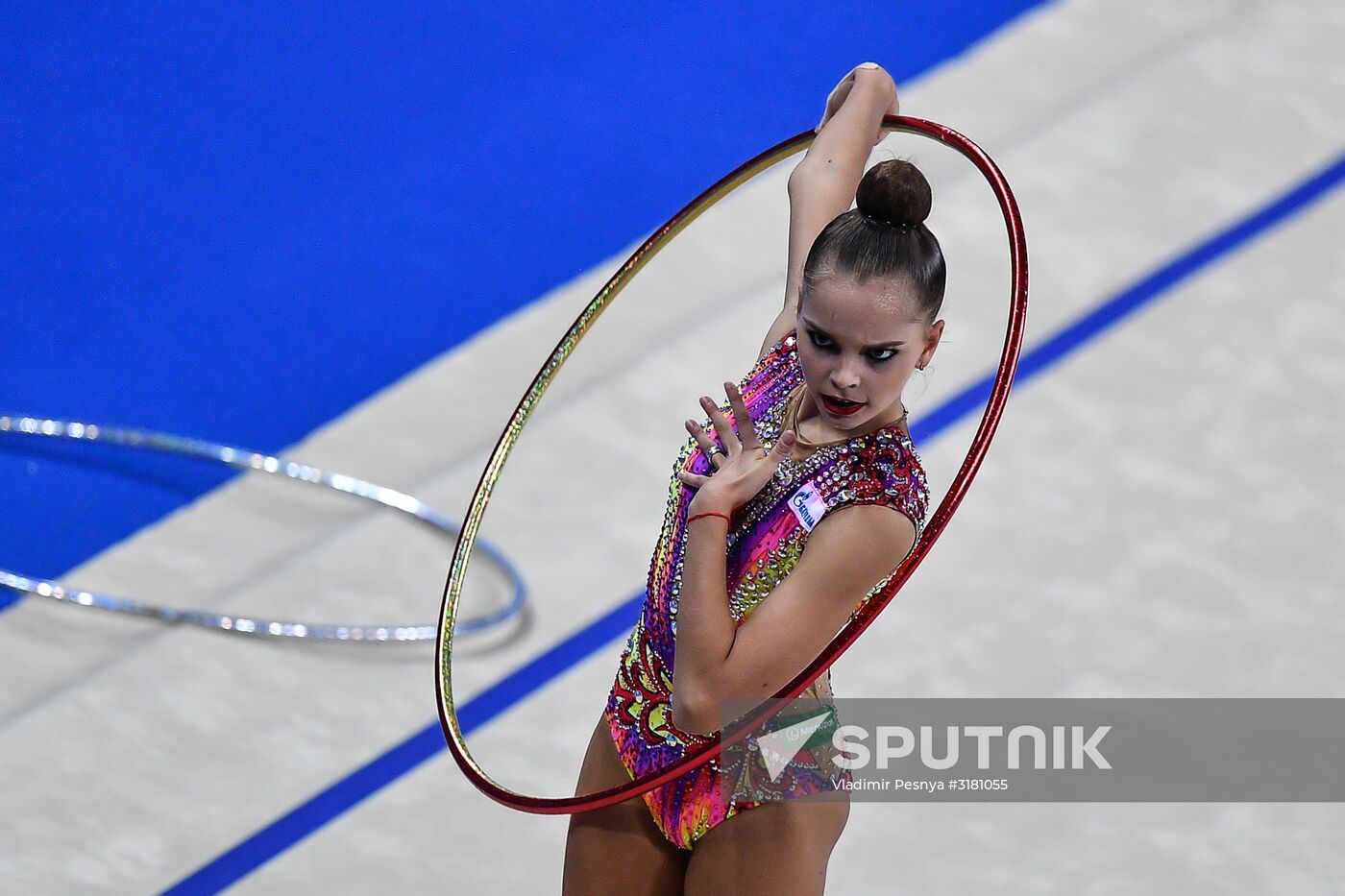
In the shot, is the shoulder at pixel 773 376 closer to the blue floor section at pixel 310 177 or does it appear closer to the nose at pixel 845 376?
the nose at pixel 845 376

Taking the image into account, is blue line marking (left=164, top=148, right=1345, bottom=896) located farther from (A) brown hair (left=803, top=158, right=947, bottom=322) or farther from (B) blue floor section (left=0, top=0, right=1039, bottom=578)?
(A) brown hair (left=803, top=158, right=947, bottom=322)

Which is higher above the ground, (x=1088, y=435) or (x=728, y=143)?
(x=728, y=143)

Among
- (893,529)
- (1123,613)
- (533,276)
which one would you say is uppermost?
(533,276)

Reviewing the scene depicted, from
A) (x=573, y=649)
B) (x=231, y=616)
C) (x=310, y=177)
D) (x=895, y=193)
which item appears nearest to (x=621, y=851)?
(x=895, y=193)

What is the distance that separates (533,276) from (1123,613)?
148 cm

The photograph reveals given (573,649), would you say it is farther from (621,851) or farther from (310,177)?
(310,177)

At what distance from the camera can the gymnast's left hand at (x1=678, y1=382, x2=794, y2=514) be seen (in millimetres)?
1245

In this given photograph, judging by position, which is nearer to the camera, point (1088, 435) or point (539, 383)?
point (539, 383)

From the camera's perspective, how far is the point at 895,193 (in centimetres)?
128

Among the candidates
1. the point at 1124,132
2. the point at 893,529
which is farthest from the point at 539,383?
the point at 1124,132

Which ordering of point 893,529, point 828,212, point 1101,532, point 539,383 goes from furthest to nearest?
point 1101,532
point 539,383
point 828,212
point 893,529

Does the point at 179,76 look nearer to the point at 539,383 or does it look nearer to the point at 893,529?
the point at 539,383

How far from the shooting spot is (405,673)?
2703mm

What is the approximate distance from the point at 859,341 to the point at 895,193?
0.41ft
